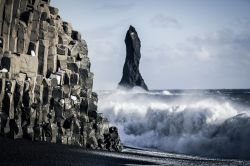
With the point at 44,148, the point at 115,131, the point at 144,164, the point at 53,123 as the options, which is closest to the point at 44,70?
the point at 53,123

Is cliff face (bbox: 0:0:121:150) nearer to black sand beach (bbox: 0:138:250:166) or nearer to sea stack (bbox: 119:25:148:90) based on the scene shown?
black sand beach (bbox: 0:138:250:166)

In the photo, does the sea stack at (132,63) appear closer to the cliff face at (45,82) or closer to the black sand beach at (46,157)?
the cliff face at (45,82)

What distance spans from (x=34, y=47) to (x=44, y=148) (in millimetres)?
16622

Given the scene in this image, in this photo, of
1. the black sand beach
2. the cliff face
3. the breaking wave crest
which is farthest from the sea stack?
the black sand beach

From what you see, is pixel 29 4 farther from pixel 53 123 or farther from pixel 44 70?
pixel 53 123

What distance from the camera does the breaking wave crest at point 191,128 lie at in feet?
210

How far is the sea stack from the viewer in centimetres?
15688

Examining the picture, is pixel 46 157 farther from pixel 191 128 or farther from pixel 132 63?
pixel 132 63

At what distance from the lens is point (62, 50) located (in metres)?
61.8

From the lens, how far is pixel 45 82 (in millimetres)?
57406

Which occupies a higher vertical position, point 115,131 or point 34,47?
point 34,47

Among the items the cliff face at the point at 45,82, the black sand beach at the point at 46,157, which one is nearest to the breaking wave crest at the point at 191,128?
the cliff face at the point at 45,82

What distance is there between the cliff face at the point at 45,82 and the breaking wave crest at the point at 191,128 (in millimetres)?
11861

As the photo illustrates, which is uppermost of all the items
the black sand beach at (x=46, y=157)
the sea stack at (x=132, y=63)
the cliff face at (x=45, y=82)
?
the sea stack at (x=132, y=63)
